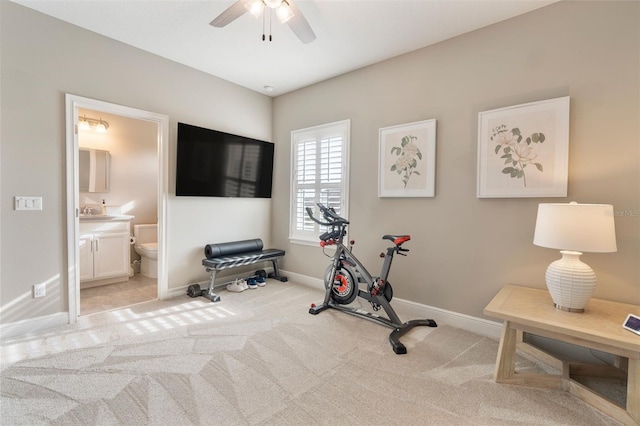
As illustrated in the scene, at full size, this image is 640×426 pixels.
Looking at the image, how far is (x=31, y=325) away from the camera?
255cm

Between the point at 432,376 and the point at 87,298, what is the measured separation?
3837 millimetres

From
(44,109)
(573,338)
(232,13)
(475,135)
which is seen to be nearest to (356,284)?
(573,338)

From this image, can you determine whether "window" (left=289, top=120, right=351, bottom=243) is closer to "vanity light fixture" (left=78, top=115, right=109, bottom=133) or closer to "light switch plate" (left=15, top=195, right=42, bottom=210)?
"light switch plate" (left=15, top=195, right=42, bottom=210)

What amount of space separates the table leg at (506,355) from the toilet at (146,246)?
4329 millimetres

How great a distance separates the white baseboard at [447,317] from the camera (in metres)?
2.60

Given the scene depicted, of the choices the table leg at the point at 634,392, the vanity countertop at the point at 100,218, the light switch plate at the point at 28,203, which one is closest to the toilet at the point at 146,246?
the vanity countertop at the point at 100,218

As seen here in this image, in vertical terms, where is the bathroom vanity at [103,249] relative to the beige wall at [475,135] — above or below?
below

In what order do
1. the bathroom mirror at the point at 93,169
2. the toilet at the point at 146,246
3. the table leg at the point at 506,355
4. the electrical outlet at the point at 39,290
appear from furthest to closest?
1. the toilet at the point at 146,246
2. the bathroom mirror at the point at 93,169
3. the electrical outlet at the point at 39,290
4. the table leg at the point at 506,355

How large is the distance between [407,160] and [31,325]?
3.85 meters

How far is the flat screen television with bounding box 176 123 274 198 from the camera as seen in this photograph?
3.47 metres

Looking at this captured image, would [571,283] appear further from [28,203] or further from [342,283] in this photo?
[28,203]

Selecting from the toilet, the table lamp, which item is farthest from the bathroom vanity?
the table lamp

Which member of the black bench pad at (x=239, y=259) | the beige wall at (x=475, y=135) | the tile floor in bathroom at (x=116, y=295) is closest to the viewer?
the beige wall at (x=475, y=135)

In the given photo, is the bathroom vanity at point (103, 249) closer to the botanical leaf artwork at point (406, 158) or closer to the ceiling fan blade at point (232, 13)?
the ceiling fan blade at point (232, 13)
